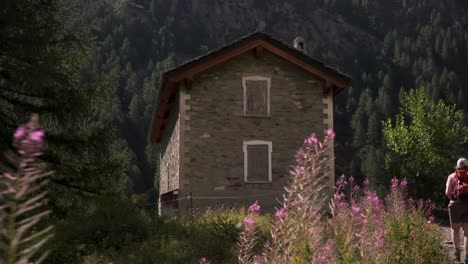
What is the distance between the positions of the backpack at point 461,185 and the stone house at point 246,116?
27.7ft

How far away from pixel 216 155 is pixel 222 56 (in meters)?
3.20

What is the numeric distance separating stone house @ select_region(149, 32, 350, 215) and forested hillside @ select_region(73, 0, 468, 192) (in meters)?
107

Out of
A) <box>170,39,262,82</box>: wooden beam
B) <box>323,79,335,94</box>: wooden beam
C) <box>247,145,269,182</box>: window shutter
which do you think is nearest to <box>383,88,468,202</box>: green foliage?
<box>323,79,335,94</box>: wooden beam

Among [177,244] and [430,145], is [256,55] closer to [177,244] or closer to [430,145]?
[177,244]

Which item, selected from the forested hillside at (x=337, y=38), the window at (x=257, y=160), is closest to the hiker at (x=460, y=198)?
the window at (x=257, y=160)

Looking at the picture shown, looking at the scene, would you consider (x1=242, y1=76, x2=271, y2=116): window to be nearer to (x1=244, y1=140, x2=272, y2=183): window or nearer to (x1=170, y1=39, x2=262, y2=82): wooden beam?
(x1=170, y1=39, x2=262, y2=82): wooden beam

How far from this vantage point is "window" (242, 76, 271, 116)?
1892 centimetres

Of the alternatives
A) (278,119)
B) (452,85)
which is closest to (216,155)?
(278,119)

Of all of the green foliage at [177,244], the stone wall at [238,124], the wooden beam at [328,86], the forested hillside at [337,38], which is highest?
the forested hillside at [337,38]

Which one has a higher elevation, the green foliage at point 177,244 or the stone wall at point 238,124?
the stone wall at point 238,124

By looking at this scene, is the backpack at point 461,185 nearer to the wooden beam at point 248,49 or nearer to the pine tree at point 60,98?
the pine tree at point 60,98

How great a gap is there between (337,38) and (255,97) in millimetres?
141454

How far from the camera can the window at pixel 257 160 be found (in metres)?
18.5

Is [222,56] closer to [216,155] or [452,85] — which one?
[216,155]
